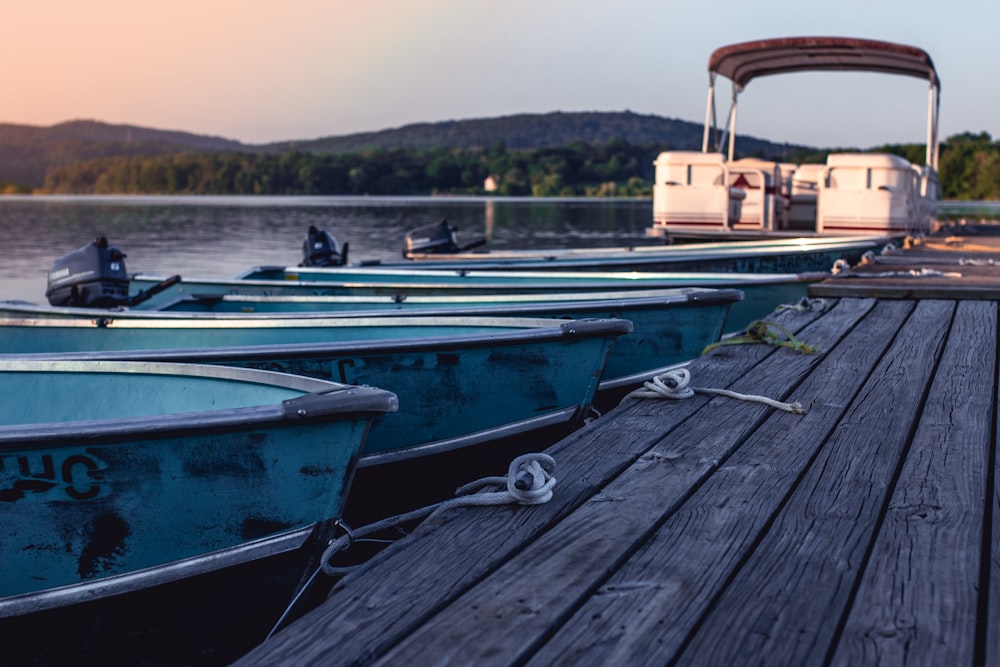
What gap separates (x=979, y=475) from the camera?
A: 2795 mm

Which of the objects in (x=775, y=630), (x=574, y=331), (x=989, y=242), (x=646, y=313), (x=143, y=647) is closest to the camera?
(x=775, y=630)

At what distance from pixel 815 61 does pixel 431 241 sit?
27.1 feet

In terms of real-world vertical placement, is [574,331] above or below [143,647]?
above

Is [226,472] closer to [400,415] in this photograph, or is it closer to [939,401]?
[400,415]

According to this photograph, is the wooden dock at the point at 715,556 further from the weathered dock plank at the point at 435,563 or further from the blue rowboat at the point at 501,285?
the blue rowboat at the point at 501,285

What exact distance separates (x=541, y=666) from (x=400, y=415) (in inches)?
131

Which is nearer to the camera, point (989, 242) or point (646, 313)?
point (646, 313)

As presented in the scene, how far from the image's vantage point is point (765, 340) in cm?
508

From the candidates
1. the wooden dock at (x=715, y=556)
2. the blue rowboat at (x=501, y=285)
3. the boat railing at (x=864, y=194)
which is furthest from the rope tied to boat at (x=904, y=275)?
the boat railing at (x=864, y=194)

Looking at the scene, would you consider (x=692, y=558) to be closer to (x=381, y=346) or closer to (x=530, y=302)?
(x=381, y=346)

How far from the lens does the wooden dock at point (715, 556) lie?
1.81 m

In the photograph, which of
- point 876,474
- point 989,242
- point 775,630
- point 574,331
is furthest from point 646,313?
point 989,242

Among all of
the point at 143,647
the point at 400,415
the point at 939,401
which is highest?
the point at 939,401

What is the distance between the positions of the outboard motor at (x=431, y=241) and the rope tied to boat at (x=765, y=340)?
847 centimetres
